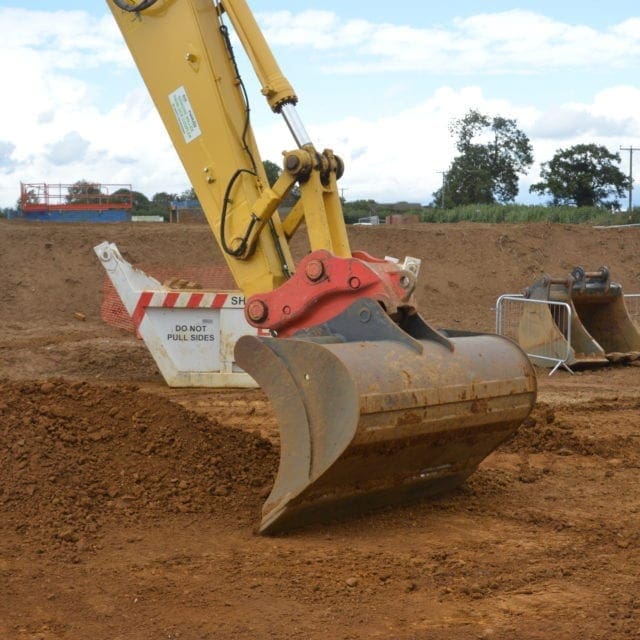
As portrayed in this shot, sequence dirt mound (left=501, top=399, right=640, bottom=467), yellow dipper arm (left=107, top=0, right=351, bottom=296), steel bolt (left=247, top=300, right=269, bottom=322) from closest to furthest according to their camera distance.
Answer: steel bolt (left=247, top=300, right=269, bottom=322), yellow dipper arm (left=107, top=0, right=351, bottom=296), dirt mound (left=501, top=399, right=640, bottom=467)

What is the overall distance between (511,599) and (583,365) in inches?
338

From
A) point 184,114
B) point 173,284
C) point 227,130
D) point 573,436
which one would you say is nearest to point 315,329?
point 227,130

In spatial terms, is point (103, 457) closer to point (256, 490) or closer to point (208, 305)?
point (256, 490)

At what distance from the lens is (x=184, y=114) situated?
681 centimetres

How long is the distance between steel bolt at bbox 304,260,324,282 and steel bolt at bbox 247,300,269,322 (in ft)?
1.24

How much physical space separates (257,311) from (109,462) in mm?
1291

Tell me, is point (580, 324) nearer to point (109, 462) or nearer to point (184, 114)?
point (184, 114)

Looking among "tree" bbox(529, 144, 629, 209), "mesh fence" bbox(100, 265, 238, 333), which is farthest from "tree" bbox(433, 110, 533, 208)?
"mesh fence" bbox(100, 265, 238, 333)

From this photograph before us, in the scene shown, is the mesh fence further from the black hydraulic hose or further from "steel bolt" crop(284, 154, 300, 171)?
"steel bolt" crop(284, 154, 300, 171)

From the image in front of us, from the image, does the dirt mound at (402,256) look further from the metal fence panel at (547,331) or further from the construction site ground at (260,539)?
the construction site ground at (260,539)

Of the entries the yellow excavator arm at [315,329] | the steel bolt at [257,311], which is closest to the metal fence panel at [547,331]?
the yellow excavator arm at [315,329]

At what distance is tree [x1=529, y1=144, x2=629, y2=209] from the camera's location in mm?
48562

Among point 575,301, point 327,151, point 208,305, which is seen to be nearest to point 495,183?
point 575,301

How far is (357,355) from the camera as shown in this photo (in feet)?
16.8
